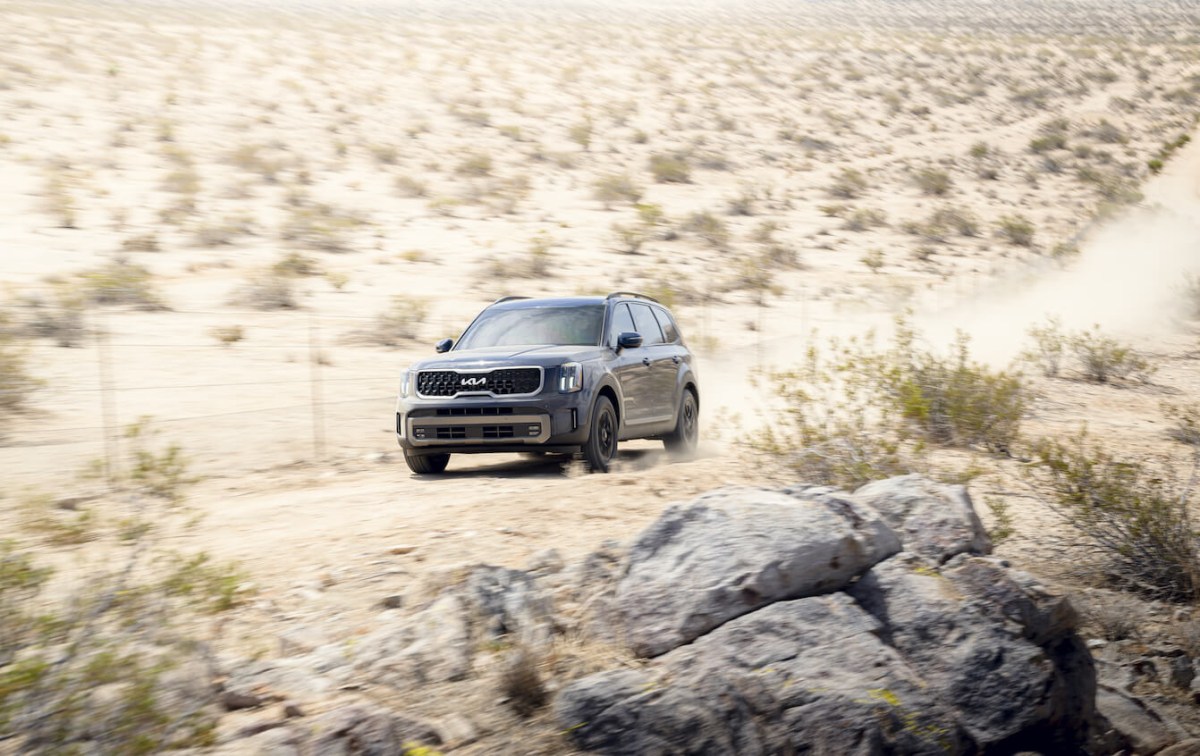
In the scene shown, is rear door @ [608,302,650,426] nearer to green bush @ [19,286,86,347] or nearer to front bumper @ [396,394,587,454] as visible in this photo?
front bumper @ [396,394,587,454]

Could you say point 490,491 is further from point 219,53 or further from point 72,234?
point 219,53

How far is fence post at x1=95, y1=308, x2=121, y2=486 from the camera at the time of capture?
1133 cm

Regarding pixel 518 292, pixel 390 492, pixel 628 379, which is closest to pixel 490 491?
pixel 390 492

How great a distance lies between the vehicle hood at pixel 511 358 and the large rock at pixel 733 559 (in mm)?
4674

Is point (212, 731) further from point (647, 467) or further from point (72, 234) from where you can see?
point (72, 234)

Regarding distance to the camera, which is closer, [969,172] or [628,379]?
[628,379]

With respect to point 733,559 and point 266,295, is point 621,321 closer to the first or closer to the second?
point 733,559

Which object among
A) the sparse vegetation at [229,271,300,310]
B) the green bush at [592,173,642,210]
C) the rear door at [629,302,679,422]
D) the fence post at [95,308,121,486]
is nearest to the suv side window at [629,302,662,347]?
the rear door at [629,302,679,422]

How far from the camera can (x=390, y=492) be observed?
11.1 metres

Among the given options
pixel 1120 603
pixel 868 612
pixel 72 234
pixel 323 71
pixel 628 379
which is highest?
pixel 323 71

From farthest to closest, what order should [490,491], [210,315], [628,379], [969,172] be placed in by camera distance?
[969,172] → [210,315] → [628,379] → [490,491]

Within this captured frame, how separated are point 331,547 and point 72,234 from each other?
17.8 metres

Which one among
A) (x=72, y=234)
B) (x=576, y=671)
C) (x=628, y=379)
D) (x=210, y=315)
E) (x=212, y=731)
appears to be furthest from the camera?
(x=72, y=234)

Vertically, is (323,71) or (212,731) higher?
(323,71)
